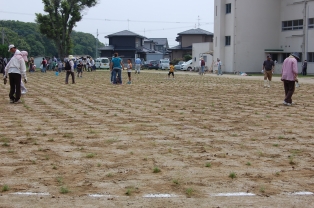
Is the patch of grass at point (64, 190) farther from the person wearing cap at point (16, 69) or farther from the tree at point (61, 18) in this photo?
the tree at point (61, 18)

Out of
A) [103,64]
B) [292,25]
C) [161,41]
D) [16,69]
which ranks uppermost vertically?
[161,41]

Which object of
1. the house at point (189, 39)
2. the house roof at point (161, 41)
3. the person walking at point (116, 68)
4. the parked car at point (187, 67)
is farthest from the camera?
the house roof at point (161, 41)

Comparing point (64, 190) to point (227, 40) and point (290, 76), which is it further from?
point (227, 40)

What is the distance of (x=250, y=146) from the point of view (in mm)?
8602

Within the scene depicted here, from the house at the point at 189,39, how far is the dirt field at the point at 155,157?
71.4 meters

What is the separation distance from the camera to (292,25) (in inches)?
2116

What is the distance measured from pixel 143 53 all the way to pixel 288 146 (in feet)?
276

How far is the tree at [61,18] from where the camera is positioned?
64.1 metres

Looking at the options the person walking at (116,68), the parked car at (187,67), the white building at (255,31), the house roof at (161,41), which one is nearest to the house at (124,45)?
the parked car at (187,67)

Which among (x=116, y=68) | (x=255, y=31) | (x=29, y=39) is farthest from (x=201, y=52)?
(x=29, y=39)

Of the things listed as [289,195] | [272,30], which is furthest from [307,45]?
[289,195]

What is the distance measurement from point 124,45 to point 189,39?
1184cm

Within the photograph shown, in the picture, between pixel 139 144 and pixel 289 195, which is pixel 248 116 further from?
pixel 289 195

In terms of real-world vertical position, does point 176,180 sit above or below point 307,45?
below
